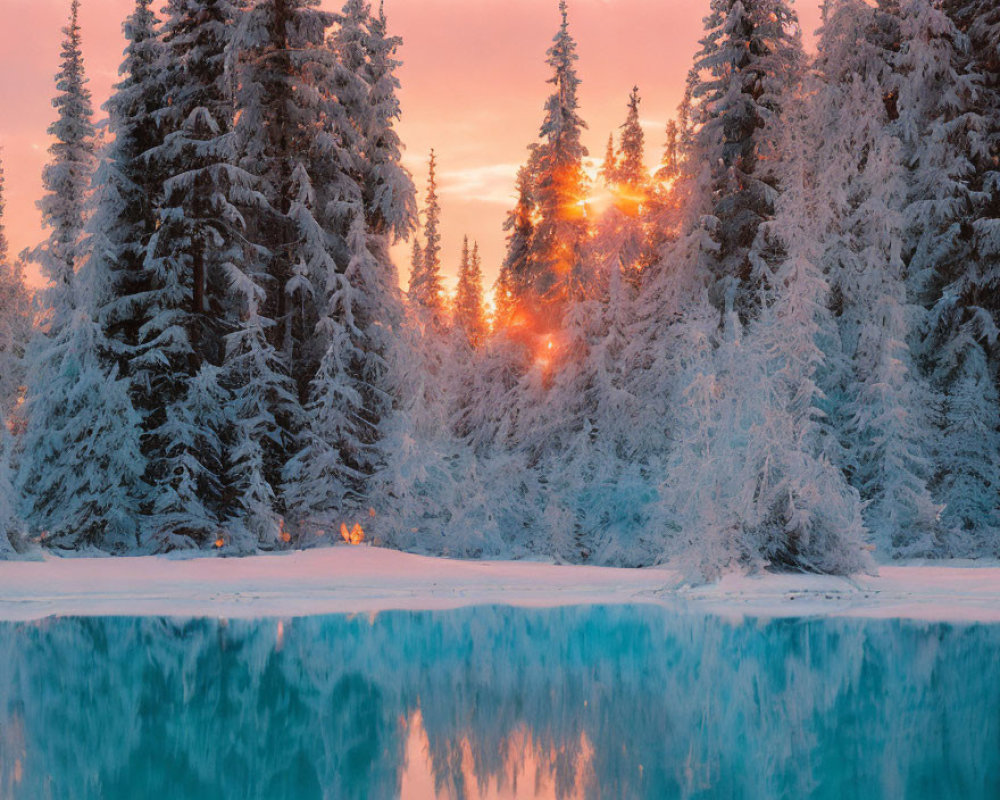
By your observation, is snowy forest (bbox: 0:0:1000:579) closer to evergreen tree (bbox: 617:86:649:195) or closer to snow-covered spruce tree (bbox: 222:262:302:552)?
snow-covered spruce tree (bbox: 222:262:302:552)

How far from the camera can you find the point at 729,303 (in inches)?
1163

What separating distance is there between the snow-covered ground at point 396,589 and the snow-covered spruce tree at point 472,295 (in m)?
43.6

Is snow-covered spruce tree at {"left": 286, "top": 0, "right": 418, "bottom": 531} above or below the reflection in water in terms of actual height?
above

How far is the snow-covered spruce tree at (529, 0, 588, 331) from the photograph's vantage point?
31.8 m

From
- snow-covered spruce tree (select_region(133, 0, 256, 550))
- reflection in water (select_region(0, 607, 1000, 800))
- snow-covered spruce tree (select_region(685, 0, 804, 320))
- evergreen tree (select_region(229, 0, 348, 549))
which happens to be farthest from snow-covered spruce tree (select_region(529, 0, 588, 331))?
reflection in water (select_region(0, 607, 1000, 800))

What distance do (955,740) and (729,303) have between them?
20.8 m

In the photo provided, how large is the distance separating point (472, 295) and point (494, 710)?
67.8m

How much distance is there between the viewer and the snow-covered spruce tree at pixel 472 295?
71.0 m

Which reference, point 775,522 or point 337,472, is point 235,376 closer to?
point 337,472

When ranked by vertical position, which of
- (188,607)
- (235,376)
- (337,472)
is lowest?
(188,607)

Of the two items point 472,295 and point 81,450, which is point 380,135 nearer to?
point 81,450

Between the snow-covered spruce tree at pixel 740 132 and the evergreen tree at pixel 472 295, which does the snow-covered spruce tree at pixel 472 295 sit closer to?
the evergreen tree at pixel 472 295

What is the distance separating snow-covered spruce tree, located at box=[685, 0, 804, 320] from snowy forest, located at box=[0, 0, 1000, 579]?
96 millimetres

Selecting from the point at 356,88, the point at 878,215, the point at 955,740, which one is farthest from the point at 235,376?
the point at 955,740
